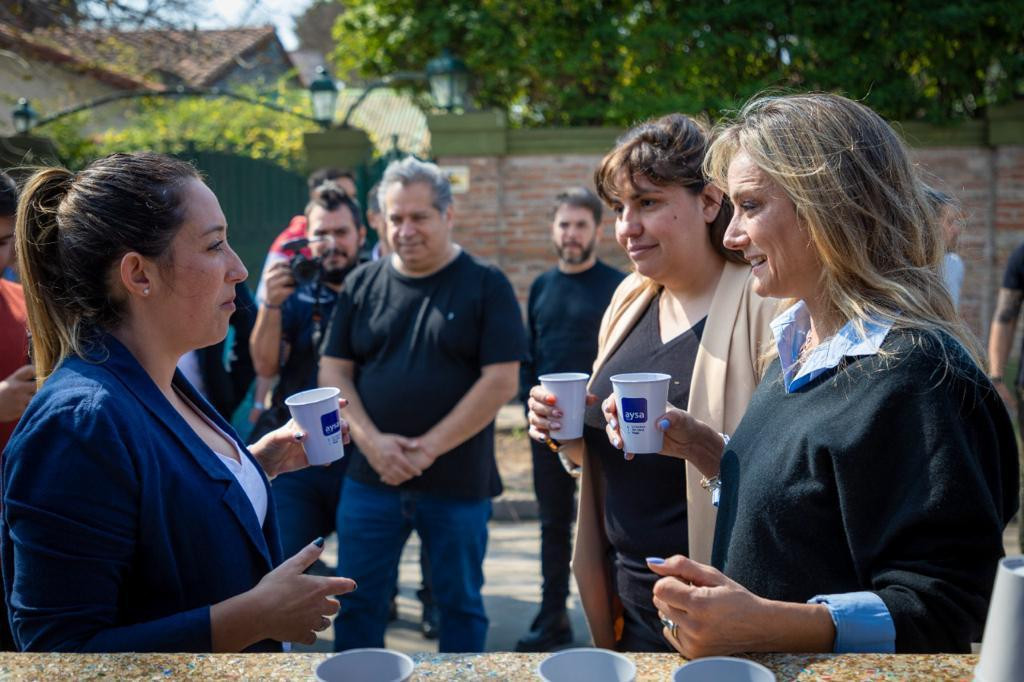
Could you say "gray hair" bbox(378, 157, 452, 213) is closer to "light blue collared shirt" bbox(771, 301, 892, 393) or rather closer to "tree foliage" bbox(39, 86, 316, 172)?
"light blue collared shirt" bbox(771, 301, 892, 393)

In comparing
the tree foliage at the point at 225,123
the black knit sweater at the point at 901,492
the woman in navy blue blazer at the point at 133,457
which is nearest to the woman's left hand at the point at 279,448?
the woman in navy blue blazer at the point at 133,457

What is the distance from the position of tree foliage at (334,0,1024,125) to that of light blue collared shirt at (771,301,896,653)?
26.7 feet

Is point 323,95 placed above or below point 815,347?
above

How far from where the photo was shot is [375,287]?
13.8 feet

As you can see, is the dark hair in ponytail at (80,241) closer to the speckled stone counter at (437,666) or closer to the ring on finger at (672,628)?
the speckled stone counter at (437,666)

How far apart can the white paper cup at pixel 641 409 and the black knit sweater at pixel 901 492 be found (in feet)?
1.67

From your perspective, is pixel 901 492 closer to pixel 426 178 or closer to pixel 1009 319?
pixel 426 178

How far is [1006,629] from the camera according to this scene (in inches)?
45.2

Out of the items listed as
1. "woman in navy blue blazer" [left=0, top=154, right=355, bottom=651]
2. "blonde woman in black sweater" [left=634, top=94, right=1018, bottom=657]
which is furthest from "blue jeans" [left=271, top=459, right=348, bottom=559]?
"blonde woman in black sweater" [left=634, top=94, right=1018, bottom=657]

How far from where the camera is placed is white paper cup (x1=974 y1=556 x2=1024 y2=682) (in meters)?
1.13

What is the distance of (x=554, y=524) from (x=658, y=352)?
2.57m

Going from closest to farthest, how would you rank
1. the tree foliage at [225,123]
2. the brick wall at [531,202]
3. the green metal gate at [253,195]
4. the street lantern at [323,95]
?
the brick wall at [531,202]
the green metal gate at [253,195]
the street lantern at [323,95]
the tree foliage at [225,123]

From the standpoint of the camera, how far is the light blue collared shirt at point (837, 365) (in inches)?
62.1

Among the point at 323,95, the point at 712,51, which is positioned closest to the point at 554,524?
the point at 712,51
